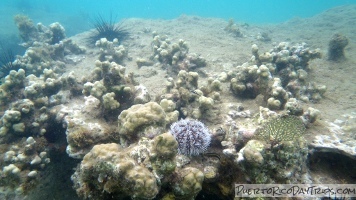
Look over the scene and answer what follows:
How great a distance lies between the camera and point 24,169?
433cm

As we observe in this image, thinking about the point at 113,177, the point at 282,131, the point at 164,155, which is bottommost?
the point at 113,177

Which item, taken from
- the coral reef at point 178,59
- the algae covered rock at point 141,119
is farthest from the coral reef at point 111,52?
the algae covered rock at point 141,119

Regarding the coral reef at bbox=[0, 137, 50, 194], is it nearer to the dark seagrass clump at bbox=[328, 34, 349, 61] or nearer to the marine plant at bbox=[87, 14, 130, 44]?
the marine plant at bbox=[87, 14, 130, 44]

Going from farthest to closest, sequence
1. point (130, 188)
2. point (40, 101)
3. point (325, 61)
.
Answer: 1. point (325, 61)
2. point (40, 101)
3. point (130, 188)

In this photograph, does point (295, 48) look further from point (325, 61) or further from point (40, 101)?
point (40, 101)

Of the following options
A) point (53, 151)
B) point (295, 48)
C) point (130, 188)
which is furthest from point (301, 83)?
point (53, 151)

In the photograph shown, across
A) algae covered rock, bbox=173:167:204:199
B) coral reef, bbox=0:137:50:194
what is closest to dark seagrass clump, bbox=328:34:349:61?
algae covered rock, bbox=173:167:204:199

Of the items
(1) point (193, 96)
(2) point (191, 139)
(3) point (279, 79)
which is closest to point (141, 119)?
(2) point (191, 139)

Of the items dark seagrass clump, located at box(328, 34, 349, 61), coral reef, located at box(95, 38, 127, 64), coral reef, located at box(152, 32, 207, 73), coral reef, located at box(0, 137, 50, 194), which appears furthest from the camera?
coral reef, located at box(95, 38, 127, 64)

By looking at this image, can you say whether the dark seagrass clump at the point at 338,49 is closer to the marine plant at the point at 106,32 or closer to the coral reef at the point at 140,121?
the coral reef at the point at 140,121

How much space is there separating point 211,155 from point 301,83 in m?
3.81

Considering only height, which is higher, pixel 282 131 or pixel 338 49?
pixel 338 49

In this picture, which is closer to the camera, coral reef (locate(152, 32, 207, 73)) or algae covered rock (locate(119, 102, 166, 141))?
algae covered rock (locate(119, 102, 166, 141))

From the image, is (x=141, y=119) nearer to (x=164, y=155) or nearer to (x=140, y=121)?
(x=140, y=121)
